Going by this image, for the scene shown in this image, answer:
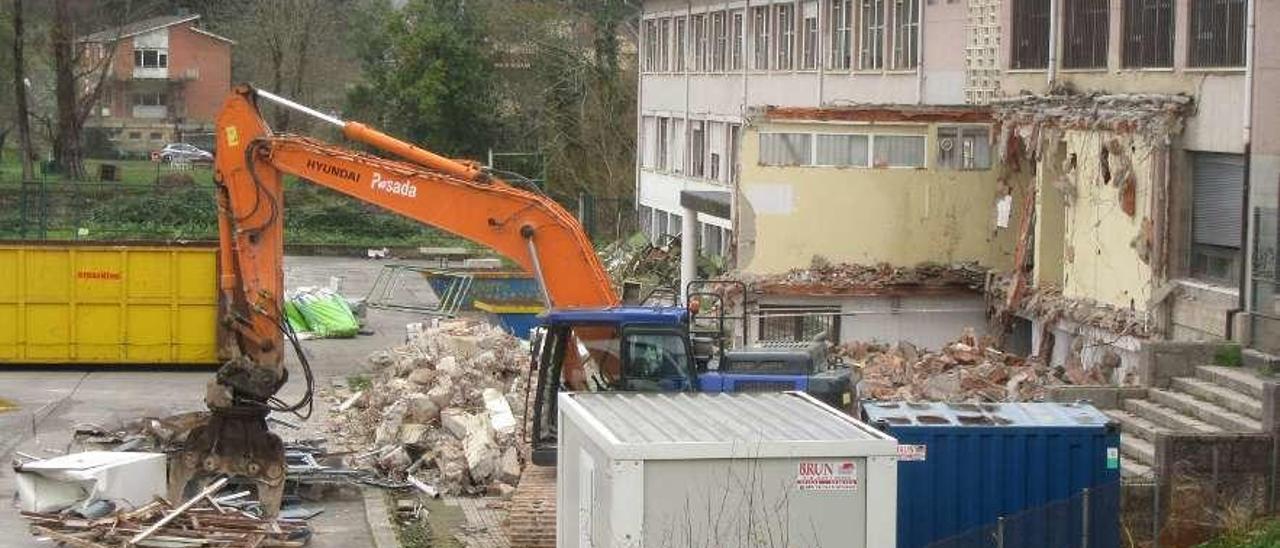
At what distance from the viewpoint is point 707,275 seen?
3878cm

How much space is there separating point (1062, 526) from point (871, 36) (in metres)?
21.4

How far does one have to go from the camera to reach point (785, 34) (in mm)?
41375

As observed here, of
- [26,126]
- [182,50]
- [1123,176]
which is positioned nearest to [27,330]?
[1123,176]

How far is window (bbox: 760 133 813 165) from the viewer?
28844mm

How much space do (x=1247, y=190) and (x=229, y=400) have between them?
10.9 m

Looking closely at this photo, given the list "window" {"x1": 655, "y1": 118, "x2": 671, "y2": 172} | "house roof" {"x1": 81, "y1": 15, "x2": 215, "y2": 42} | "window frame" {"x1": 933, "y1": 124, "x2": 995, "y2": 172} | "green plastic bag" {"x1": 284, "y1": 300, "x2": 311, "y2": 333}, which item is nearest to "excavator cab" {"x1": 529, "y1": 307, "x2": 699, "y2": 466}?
"window frame" {"x1": 933, "y1": 124, "x2": 995, "y2": 172}

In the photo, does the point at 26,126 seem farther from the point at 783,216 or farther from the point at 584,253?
the point at 584,253

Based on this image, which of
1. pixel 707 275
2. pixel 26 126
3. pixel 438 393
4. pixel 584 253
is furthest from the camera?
pixel 26 126

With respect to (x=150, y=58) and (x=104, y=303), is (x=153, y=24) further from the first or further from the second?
(x=104, y=303)

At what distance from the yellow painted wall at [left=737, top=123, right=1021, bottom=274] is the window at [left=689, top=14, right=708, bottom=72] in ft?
64.2

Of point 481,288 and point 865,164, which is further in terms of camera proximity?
point 481,288

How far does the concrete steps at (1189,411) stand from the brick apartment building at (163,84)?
227ft

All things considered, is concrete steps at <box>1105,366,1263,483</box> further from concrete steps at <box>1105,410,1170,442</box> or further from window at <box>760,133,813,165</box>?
window at <box>760,133,813,165</box>

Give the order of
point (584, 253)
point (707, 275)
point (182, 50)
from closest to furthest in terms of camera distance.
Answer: point (584, 253) < point (707, 275) < point (182, 50)
